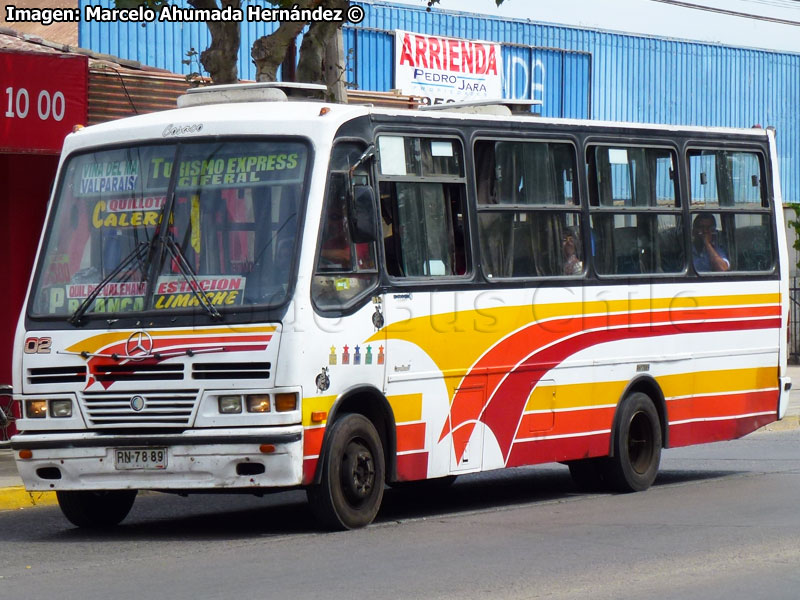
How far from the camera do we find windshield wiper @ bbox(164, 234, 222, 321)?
9.86 metres

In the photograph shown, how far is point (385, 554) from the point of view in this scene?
914 centimetres

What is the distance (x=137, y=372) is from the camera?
9969mm

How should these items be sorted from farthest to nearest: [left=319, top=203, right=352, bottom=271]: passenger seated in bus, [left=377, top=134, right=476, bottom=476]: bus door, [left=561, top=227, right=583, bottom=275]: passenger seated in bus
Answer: [left=561, top=227, right=583, bottom=275]: passenger seated in bus < [left=377, top=134, right=476, bottom=476]: bus door < [left=319, top=203, right=352, bottom=271]: passenger seated in bus

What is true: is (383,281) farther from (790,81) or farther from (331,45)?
(790,81)

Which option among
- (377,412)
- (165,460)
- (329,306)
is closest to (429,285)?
(377,412)

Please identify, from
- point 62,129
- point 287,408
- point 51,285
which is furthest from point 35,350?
point 62,129

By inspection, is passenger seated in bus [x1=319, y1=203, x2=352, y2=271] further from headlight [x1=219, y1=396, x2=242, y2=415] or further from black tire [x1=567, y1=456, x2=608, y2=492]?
black tire [x1=567, y1=456, x2=608, y2=492]

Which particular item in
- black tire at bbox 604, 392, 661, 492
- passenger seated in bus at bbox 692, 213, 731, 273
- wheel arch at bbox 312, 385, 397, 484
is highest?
passenger seated in bus at bbox 692, 213, 731, 273

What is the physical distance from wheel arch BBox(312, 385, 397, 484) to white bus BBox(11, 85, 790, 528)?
16 mm

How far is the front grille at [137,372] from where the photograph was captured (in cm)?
987

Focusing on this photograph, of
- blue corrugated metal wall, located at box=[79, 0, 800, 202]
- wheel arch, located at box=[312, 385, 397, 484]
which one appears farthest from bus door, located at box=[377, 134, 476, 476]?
blue corrugated metal wall, located at box=[79, 0, 800, 202]

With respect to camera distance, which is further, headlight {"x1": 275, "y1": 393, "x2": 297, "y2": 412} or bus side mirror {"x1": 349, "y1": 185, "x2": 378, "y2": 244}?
bus side mirror {"x1": 349, "y1": 185, "x2": 378, "y2": 244}

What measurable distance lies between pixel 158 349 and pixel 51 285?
109 centimetres

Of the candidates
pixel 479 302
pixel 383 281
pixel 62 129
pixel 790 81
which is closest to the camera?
pixel 383 281
